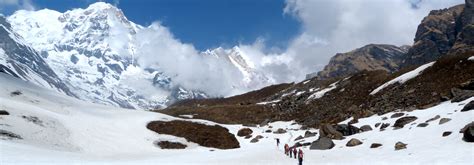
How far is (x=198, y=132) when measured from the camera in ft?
264

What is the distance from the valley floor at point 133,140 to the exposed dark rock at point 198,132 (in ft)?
8.03

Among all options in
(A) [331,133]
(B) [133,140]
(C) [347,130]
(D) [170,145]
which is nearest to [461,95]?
(C) [347,130]

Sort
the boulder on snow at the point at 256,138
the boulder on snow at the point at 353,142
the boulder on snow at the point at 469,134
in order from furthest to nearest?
the boulder on snow at the point at 256,138 → the boulder on snow at the point at 353,142 → the boulder on snow at the point at 469,134

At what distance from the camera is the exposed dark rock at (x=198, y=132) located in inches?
3036

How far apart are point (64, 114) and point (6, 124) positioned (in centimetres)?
1866

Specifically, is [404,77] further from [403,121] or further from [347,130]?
[403,121]

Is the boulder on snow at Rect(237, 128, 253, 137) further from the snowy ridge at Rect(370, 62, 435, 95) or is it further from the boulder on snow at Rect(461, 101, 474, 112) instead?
the boulder on snow at Rect(461, 101, 474, 112)

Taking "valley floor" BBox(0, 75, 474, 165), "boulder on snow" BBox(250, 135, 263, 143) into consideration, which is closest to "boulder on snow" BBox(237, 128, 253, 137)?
"valley floor" BBox(0, 75, 474, 165)

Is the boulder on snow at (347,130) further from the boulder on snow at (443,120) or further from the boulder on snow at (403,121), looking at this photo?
the boulder on snow at (443,120)

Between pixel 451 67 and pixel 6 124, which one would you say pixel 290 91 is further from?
pixel 6 124

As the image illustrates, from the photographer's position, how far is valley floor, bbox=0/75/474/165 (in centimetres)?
4191

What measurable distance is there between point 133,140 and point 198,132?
45.0 ft

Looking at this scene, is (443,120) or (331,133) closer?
(443,120)

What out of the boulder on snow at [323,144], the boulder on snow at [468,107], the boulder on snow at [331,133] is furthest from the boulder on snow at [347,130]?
the boulder on snow at [468,107]
